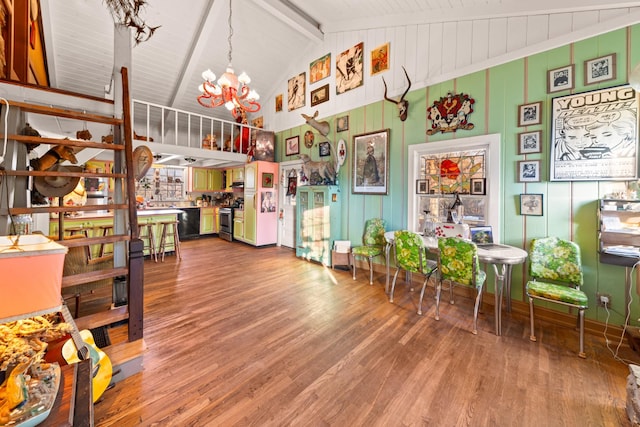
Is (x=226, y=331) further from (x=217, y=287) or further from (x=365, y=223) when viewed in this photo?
(x=365, y=223)

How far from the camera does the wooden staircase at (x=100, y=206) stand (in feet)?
5.01

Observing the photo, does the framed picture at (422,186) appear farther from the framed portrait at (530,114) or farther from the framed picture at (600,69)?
the framed picture at (600,69)

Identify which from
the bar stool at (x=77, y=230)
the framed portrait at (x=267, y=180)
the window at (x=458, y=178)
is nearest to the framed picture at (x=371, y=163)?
the window at (x=458, y=178)

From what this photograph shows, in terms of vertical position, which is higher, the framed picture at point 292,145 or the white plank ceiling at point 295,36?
the white plank ceiling at point 295,36

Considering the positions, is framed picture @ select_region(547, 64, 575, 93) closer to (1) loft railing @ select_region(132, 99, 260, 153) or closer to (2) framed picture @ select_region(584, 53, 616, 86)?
(2) framed picture @ select_region(584, 53, 616, 86)

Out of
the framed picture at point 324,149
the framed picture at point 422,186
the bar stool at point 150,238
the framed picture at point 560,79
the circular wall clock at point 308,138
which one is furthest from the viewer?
the circular wall clock at point 308,138

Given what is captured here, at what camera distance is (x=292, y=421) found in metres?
1.46

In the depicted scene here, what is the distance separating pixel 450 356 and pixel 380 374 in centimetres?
66

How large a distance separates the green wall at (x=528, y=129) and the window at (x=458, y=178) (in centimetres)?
8

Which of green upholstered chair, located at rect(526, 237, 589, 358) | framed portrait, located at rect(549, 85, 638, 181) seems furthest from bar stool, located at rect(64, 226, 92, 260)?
framed portrait, located at rect(549, 85, 638, 181)

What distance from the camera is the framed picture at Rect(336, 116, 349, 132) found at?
466cm

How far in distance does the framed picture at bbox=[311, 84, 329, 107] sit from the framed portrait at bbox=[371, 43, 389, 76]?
3.60ft

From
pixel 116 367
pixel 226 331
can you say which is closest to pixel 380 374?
pixel 226 331

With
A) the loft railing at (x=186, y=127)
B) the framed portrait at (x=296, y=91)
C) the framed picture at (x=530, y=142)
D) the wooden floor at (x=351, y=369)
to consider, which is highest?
the framed portrait at (x=296, y=91)
